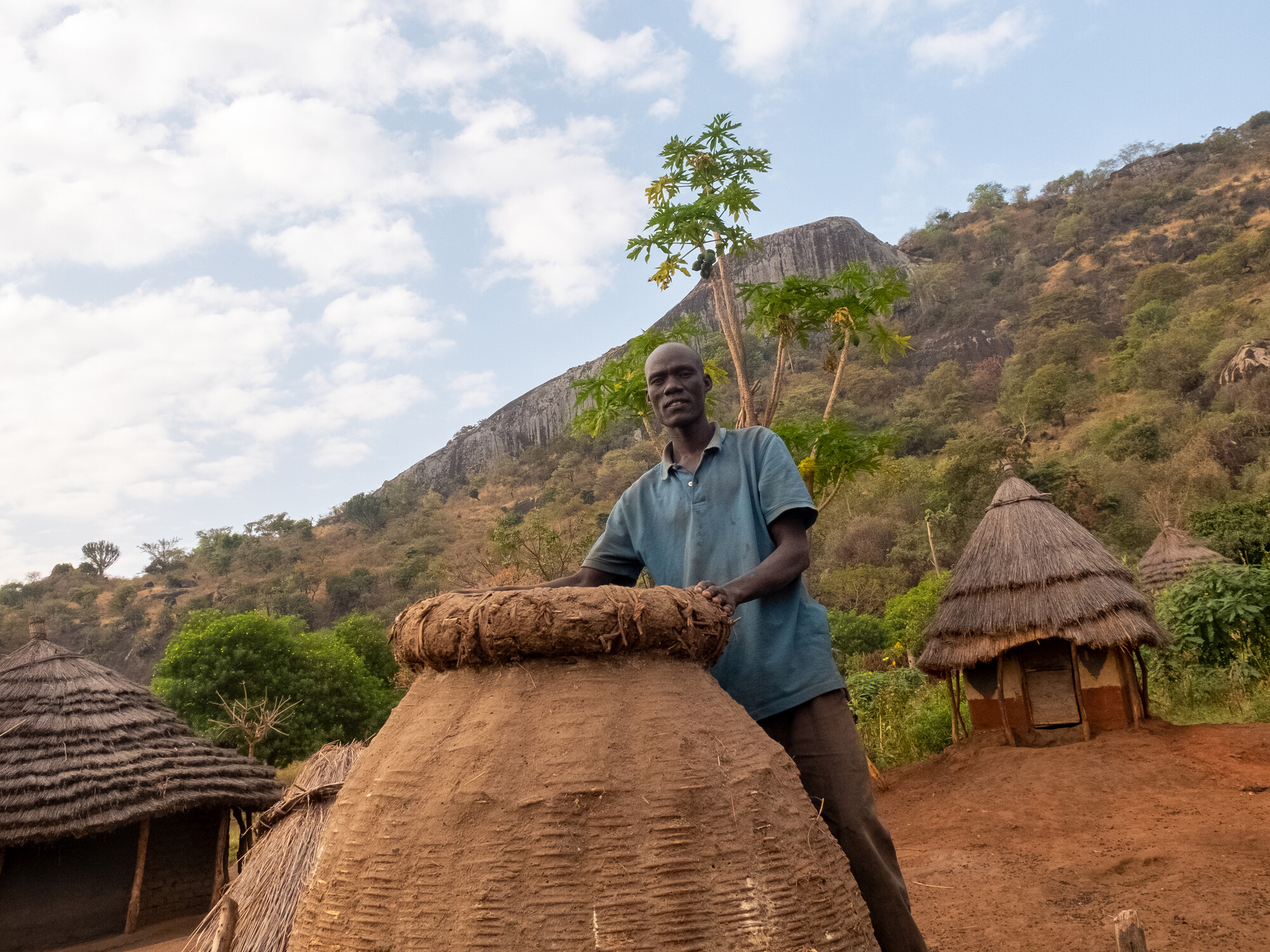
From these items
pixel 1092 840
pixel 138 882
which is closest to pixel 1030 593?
pixel 1092 840

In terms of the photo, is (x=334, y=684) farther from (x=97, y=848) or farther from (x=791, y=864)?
(x=791, y=864)

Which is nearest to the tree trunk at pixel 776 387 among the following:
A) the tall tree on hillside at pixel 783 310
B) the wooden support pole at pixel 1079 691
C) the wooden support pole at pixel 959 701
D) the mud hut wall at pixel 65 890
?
the tall tree on hillside at pixel 783 310

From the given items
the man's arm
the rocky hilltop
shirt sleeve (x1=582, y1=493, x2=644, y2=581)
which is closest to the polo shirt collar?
shirt sleeve (x1=582, y1=493, x2=644, y2=581)

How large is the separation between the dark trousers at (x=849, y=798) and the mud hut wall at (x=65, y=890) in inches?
441

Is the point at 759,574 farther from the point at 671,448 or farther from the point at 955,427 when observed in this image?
the point at 955,427

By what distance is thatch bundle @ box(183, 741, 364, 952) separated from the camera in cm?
345

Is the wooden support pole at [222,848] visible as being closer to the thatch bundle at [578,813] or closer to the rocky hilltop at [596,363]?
the thatch bundle at [578,813]

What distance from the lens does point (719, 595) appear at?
67.6 inches

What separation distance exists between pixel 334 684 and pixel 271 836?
593 inches

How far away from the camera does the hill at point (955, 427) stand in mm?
22906

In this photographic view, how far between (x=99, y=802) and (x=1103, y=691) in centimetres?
1110

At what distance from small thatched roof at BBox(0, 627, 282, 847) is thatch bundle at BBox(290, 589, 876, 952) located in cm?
1022

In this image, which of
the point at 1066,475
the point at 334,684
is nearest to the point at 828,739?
the point at 334,684

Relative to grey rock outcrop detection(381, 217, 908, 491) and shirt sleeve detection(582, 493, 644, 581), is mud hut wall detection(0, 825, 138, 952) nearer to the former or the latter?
shirt sleeve detection(582, 493, 644, 581)
